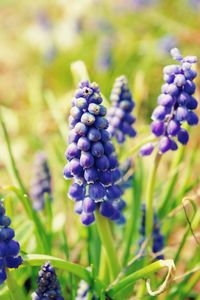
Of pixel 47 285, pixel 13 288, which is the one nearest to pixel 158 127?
pixel 47 285

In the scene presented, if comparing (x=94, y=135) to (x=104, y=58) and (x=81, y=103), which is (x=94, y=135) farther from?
(x=104, y=58)

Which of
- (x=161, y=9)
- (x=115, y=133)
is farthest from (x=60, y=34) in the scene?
(x=115, y=133)

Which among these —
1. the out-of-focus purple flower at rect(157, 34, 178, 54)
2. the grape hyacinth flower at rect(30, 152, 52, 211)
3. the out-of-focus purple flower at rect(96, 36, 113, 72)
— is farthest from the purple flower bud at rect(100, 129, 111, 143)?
the out-of-focus purple flower at rect(96, 36, 113, 72)

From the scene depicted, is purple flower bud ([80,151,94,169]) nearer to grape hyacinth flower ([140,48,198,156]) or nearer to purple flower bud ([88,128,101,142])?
purple flower bud ([88,128,101,142])

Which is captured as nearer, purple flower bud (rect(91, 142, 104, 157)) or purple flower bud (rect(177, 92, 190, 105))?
purple flower bud (rect(91, 142, 104, 157))

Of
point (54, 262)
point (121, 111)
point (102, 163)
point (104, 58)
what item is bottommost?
point (54, 262)

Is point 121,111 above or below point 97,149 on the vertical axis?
above
